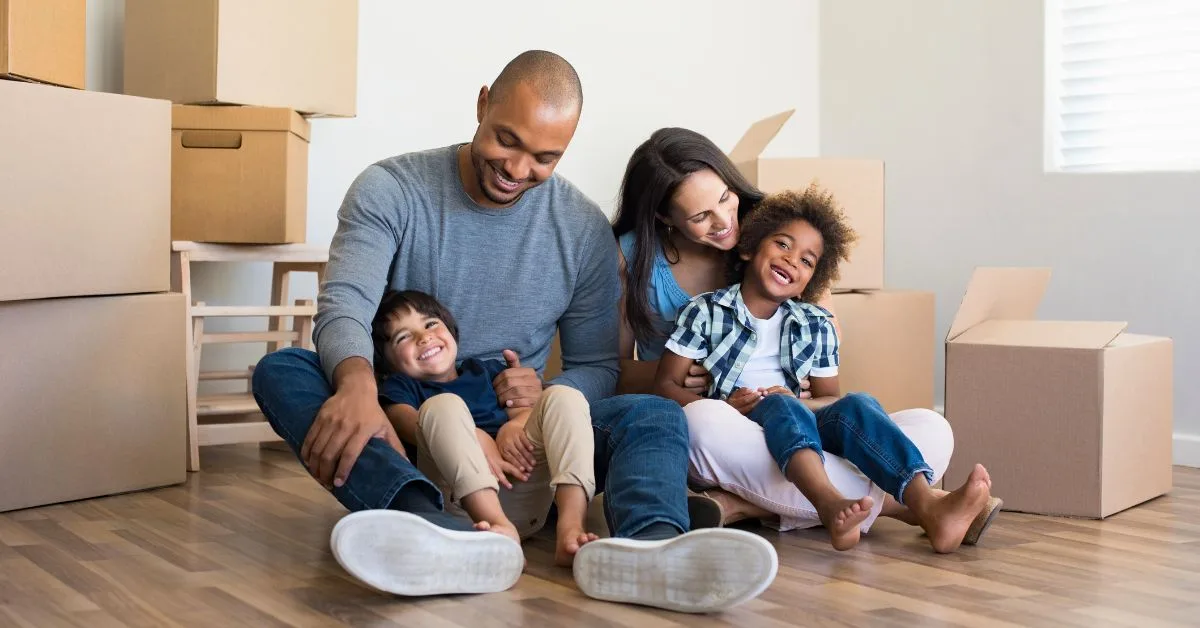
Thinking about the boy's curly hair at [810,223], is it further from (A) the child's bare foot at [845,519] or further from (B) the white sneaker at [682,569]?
(B) the white sneaker at [682,569]

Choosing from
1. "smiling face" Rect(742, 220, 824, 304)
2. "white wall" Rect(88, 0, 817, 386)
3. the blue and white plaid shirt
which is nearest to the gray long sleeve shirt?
the blue and white plaid shirt

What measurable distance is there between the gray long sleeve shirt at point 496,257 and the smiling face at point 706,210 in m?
0.15

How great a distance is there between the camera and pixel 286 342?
104 inches

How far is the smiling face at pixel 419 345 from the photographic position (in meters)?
1.66

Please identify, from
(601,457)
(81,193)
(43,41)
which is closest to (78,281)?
(81,193)

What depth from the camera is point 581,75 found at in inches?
119

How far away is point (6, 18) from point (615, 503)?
1208mm

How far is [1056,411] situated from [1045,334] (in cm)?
15

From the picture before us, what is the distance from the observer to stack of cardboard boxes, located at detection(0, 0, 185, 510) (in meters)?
1.86

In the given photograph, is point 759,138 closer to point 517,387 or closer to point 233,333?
point 517,387

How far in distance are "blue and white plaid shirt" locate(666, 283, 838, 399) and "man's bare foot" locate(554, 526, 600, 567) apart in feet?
1.54

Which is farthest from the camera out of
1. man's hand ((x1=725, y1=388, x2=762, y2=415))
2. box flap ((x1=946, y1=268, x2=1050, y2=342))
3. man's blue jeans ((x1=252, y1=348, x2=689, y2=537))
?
box flap ((x1=946, y1=268, x2=1050, y2=342))

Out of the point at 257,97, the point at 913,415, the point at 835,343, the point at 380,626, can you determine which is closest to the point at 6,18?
the point at 257,97

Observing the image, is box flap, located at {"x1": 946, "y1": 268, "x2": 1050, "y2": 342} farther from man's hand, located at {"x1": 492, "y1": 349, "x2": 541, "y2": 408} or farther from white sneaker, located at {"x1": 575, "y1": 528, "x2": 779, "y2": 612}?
white sneaker, located at {"x1": 575, "y1": 528, "x2": 779, "y2": 612}
